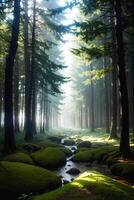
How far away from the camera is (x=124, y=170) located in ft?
35.2

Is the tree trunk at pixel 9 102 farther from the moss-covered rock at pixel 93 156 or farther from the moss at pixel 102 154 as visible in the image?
the moss at pixel 102 154

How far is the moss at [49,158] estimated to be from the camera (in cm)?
1305

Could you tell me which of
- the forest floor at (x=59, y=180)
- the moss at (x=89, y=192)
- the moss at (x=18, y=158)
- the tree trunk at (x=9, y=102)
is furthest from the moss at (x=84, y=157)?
the moss at (x=89, y=192)

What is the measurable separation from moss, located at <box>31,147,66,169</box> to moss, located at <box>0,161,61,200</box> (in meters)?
4.34

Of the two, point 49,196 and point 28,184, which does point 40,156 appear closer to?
point 28,184

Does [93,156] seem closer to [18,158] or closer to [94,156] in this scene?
[94,156]

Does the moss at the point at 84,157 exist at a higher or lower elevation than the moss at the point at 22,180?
lower

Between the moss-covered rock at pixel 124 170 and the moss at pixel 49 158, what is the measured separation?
3.10 m

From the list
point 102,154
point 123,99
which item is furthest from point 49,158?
point 123,99

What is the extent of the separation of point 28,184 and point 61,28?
654 inches

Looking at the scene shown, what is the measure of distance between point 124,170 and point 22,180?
452 cm

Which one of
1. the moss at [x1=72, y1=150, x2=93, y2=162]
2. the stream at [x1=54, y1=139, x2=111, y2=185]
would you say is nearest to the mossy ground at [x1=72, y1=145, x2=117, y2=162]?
the moss at [x1=72, y1=150, x2=93, y2=162]

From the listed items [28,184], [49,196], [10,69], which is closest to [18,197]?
[28,184]

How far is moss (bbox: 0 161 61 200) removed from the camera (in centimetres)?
732
